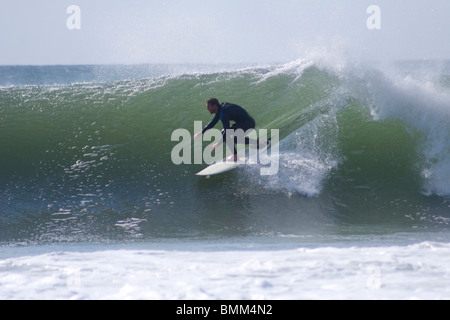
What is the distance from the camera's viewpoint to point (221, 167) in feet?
24.6

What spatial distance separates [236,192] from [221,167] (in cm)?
49

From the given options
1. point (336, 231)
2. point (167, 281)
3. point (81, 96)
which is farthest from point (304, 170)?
point (81, 96)

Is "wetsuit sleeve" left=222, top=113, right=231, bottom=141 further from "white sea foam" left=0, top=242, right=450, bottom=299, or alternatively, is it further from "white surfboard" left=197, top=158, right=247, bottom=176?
"white sea foam" left=0, top=242, right=450, bottom=299

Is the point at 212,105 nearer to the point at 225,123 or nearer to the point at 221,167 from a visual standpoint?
the point at 225,123

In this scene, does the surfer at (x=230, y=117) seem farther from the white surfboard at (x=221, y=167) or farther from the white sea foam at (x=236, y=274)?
the white sea foam at (x=236, y=274)

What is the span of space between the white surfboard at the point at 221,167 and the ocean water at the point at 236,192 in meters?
0.12

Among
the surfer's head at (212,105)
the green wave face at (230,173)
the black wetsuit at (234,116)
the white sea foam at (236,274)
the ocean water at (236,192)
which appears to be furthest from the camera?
the black wetsuit at (234,116)

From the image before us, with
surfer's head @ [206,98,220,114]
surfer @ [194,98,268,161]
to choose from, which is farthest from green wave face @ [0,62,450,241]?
surfer's head @ [206,98,220,114]

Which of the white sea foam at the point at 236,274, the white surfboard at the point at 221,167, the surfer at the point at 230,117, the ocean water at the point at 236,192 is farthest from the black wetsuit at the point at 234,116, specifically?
the white sea foam at the point at 236,274

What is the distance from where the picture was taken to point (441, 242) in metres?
5.18

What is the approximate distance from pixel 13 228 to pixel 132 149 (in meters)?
2.85

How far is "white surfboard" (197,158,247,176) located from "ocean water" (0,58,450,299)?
123mm

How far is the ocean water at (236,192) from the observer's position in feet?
13.6

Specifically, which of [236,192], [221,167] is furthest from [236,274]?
[221,167]
